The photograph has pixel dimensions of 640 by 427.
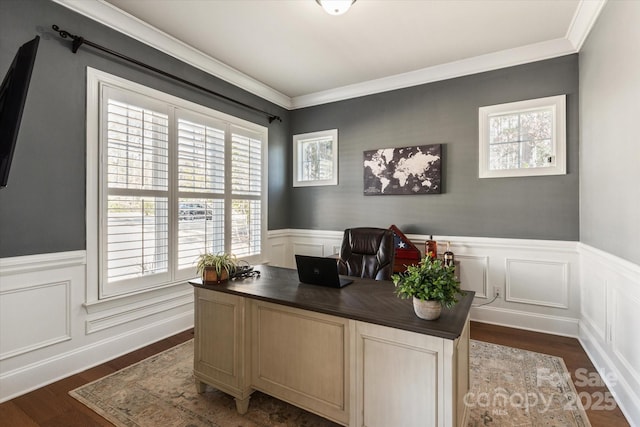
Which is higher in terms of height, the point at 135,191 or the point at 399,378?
the point at 135,191

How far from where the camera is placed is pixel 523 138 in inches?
126

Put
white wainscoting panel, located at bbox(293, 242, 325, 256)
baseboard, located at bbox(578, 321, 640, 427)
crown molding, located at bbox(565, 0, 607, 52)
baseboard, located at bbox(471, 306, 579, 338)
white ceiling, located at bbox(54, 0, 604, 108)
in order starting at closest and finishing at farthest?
baseboard, located at bbox(578, 321, 640, 427) → crown molding, located at bbox(565, 0, 607, 52) → white ceiling, located at bbox(54, 0, 604, 108) → baseboard, located at bbox(471, 306, 579, 338) → white wainscoting panel, located at bbox(293, 242, 325, 256)

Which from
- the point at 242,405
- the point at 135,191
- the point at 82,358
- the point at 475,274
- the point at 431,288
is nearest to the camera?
the point at 431,288

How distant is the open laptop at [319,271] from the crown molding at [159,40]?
2508 millimetres

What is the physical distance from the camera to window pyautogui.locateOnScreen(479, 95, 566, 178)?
3035mm

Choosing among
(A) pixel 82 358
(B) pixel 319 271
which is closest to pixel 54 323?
(A) pixel 82 358

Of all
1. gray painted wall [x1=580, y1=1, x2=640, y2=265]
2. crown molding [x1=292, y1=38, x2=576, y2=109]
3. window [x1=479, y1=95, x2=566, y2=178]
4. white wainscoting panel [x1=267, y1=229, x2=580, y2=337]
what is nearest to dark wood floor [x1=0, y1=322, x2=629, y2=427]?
white wainscoting panel [x1=267, y1=229, x2=580, y2=337]

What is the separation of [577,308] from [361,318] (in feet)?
9.11

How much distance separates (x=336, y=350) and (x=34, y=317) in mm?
2201

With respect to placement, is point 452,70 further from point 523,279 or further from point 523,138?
point 523,279

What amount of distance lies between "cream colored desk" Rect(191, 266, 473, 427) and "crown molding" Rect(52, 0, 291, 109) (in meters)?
2.31

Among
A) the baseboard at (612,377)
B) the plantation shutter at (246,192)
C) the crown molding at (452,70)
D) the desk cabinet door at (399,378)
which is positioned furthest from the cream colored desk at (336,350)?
the crown molding at (452,70)

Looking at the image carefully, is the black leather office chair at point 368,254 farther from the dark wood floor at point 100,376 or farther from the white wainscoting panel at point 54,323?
the white wainscoting panel at point 54,323

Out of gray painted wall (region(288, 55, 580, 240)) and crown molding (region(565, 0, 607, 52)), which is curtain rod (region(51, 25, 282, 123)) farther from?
crown molding (region(565, 0, 607, 52))
